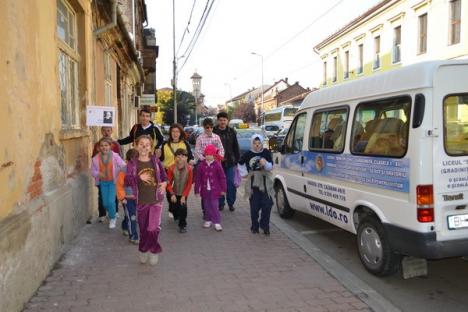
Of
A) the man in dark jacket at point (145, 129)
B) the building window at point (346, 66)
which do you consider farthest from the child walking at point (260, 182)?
the building window at point (346, 66)

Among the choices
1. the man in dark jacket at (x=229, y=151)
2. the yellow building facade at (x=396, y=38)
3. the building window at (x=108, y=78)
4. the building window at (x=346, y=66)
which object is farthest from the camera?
the building window at (x=346, y=66)

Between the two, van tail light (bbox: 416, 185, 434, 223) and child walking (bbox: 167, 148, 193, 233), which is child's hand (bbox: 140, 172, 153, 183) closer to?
child walking (bbox: 167, 148, 193, 233)

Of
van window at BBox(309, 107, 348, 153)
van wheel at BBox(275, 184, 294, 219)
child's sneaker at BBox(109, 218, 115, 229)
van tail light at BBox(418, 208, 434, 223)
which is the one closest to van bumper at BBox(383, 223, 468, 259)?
van tail light at BBox(418, 208, 434, 223)

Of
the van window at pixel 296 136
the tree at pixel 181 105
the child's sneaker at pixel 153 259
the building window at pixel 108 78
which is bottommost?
the child's sneaker at pixel 153 259

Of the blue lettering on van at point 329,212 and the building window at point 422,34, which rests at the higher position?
the building window at point 422,34

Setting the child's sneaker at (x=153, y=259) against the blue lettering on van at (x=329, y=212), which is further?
the blue lettering on van at (x=329, y=212)

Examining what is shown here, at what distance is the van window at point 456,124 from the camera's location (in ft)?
14.0

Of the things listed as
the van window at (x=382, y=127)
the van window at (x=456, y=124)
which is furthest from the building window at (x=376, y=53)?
the van window at (x=456, y=124)

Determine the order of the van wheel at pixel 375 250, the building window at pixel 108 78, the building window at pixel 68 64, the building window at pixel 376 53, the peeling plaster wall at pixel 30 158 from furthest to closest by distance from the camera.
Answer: the building window at pixel 376 53, the building window at pixel 108 78, the building window at pixel 68 64, the van wheel at pixel 375 250, the peeling plaster wall at pixel 30 158

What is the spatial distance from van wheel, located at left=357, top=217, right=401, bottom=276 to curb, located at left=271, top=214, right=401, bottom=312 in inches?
9.4

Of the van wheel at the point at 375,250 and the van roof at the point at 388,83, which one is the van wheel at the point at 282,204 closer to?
the van roof at the point at 388,83

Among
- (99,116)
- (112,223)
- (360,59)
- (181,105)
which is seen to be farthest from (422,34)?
(181,105)

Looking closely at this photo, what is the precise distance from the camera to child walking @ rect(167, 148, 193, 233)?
6.75 metres

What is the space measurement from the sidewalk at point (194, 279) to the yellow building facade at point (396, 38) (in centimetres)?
2034
